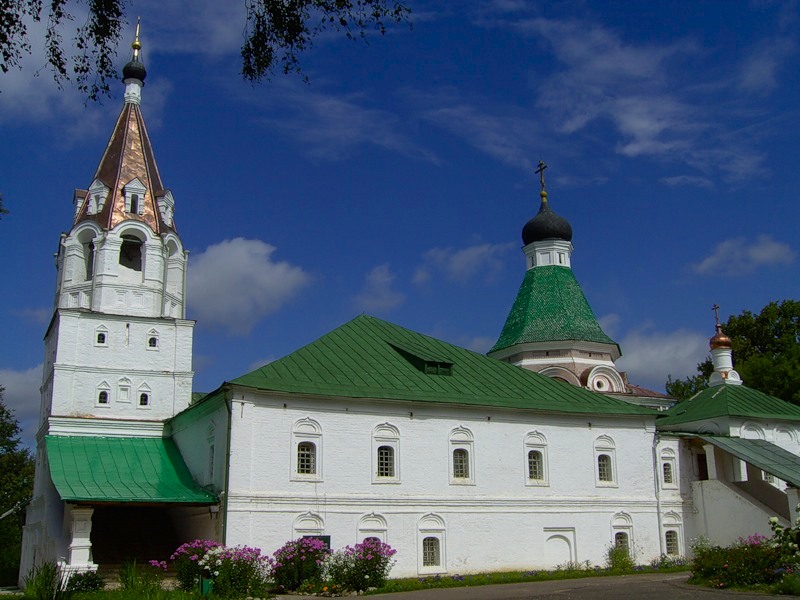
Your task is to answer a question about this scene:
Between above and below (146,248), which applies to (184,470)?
below

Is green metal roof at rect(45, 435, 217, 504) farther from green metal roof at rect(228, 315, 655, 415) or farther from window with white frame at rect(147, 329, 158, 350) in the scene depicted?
green metal roof at rect(228, 315, 655, 415)

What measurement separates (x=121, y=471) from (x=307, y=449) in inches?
192

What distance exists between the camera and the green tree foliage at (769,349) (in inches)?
1372

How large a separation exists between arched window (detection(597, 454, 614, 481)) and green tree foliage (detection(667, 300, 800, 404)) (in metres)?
14.4


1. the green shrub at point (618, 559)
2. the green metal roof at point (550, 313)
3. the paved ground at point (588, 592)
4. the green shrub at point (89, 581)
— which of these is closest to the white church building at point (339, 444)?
the green shrub at point (618, 559)

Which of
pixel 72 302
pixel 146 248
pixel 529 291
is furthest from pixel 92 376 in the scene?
pixel 529 291

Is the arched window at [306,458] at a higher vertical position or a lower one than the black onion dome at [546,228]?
lower

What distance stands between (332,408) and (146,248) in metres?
8.87

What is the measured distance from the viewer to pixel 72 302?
25.1 meters

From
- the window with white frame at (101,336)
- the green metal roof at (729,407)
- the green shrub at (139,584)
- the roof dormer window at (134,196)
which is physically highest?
the roof dormer window at (134,196)

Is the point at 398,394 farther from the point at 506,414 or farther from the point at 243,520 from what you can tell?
the point at 243,520

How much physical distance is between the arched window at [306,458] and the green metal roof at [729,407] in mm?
11986

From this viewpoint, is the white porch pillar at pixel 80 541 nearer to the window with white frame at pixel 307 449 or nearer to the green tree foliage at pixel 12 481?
the window with white frame at pixel 307 449

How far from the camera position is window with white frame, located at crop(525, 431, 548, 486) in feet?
74.5
